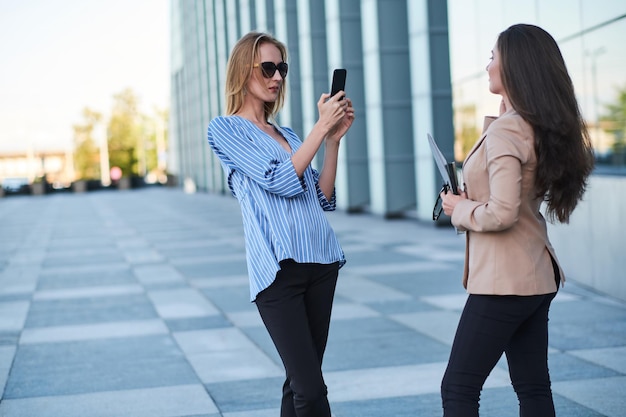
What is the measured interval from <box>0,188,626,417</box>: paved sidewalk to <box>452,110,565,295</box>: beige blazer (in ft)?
7.06

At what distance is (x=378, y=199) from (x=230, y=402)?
16744mm

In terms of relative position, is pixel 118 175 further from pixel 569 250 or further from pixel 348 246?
pixel 569 250

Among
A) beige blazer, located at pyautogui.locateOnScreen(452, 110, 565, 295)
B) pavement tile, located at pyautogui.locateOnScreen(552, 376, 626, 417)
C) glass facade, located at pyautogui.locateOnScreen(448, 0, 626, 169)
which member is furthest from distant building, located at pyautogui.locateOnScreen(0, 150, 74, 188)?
beige blazer, located at pyautogui.locateOnScreen(452, 110, 565, 295)

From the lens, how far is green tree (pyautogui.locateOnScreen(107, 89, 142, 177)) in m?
98.8

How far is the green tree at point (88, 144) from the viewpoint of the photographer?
345ft

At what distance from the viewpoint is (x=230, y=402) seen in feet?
20.0

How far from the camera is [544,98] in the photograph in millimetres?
3416

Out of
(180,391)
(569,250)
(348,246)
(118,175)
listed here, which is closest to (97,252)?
(348,246)

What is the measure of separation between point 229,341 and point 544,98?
5165 mm

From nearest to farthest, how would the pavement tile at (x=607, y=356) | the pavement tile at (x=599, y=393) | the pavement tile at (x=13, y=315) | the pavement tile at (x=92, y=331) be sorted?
1. the pavement tile at (x=599, y=393)
2. the pavement tile at (x=607, y=356)
3. the pavement tile at (x=92, y=331)
4. the pavement tile at (x=13, y=315)

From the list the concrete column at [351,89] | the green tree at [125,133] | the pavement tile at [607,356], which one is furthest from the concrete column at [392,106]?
the green tree at [125,133]

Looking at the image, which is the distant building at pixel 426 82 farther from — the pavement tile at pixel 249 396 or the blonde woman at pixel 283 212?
the blonde woman at pixel 283 212

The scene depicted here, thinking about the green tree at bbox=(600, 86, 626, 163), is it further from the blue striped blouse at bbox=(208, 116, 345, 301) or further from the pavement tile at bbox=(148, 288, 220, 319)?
the blue striped blouse at bbox=(208, 116, 345, 301)

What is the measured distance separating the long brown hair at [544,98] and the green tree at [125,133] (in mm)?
94885
